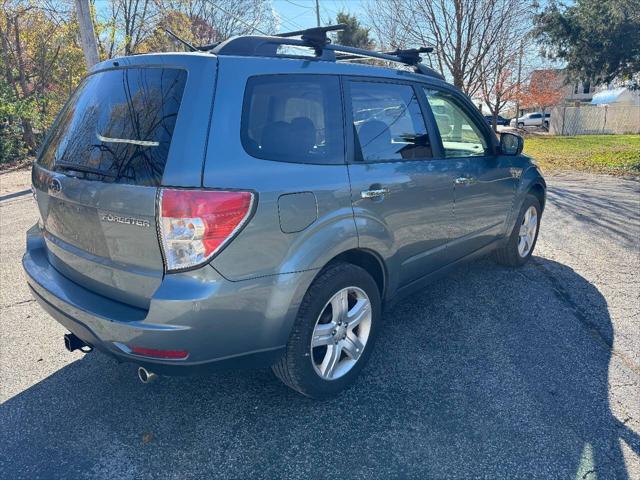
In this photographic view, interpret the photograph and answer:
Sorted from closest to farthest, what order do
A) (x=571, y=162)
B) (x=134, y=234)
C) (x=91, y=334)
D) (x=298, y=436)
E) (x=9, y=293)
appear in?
(x=134, y=234), (x=91, y=334), (x=298, y=436), (x=9, y=293), (x=571, y=162)

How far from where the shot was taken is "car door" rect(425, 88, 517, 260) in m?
3.48

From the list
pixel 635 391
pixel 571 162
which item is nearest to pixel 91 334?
pixel 635 391

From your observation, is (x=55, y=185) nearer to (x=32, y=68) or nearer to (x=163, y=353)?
(x=163, y=353)

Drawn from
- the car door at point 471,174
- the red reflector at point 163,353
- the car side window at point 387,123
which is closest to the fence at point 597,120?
the car door at point 471,174

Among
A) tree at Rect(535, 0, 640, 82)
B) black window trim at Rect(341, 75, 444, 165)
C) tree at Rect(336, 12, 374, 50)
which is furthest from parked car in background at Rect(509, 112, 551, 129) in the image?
black window trim at Rect(341, 75, 444, 165)

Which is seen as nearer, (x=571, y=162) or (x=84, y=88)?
(x=84, y=88)

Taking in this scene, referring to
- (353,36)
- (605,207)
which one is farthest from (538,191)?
(353,36)

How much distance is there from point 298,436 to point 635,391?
2.01 metres

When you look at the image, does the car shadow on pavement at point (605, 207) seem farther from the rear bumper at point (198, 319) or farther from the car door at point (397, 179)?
the rear bumper at point (198, 319)

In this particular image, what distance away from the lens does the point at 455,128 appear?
3.63 m

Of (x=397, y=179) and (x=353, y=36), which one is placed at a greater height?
(x=353, y=36)

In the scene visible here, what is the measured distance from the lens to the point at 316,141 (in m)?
2.49

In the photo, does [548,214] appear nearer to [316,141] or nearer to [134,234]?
[316,141]

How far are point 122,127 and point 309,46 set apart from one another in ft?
3.78
